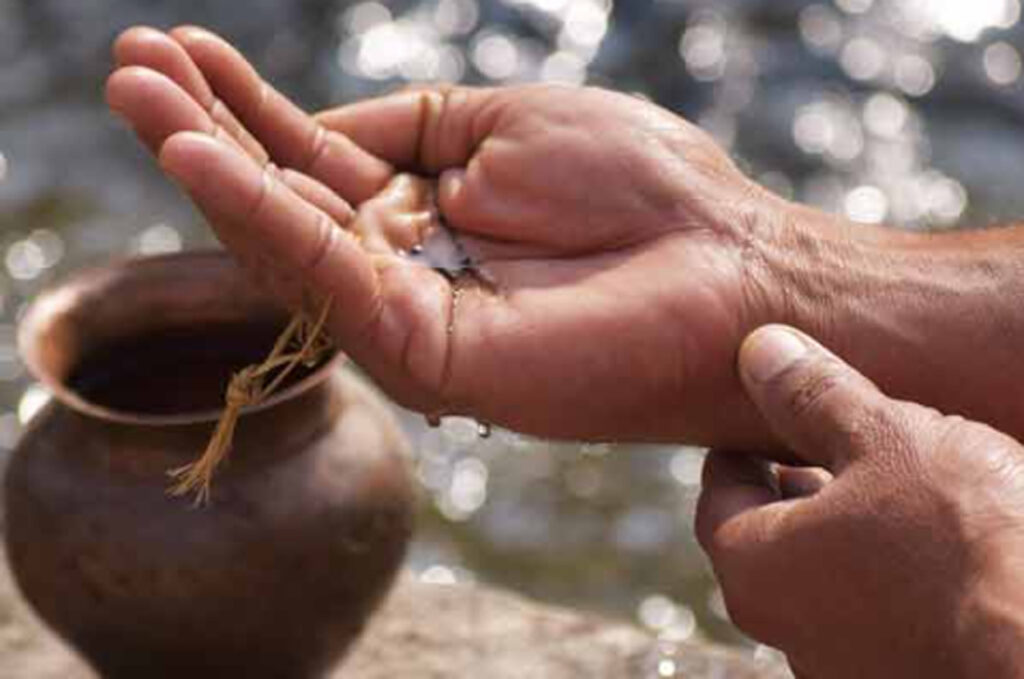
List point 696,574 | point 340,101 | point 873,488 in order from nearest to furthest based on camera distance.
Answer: point 873,488 → point 696,574 → point 340,101

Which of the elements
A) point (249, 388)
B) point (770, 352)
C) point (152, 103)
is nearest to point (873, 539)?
point (770, 352)

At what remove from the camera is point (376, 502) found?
320 cm

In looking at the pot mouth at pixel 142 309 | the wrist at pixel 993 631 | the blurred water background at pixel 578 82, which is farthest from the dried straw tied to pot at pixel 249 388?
the blurred water background at pixel 578 82

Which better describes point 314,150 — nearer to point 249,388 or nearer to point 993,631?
point 249,388

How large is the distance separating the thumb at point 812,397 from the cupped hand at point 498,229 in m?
0.29

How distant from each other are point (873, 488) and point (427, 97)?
4.55 ft

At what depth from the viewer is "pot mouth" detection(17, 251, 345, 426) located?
3.27 metres

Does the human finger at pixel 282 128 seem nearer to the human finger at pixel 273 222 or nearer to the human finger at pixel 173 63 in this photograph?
the human finger at pixel 173 63

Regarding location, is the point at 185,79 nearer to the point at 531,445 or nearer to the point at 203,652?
the point at 203,652

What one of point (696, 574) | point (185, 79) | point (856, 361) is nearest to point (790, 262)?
point (856, 361)

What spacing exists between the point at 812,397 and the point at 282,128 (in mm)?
1223

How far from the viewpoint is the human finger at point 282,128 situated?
3.21 metres

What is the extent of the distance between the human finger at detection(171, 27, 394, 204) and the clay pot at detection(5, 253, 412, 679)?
241mm

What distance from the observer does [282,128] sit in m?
3.32
